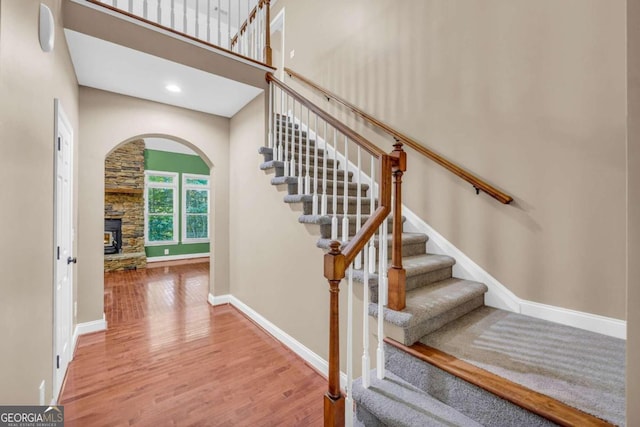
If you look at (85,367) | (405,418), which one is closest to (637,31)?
(405,418)

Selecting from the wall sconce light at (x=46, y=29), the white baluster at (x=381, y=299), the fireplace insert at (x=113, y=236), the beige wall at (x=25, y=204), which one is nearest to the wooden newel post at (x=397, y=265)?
the white baluster at (x=381, y=299)

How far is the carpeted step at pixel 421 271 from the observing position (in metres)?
1.88

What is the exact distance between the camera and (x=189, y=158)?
7648 mm

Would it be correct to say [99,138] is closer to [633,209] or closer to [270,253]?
[270,253]

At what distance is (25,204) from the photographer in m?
1.41

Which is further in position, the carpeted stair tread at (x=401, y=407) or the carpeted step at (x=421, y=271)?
the carpeted step at (x=421, y=271)

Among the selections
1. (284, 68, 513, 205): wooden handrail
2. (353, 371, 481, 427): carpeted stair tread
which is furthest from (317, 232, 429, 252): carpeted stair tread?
(353, 371, 481, 427): carpeted stair tread

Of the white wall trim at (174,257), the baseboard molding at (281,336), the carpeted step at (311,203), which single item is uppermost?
the carpeted step at (311,203)

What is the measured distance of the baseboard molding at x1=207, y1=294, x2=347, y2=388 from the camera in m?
2.36

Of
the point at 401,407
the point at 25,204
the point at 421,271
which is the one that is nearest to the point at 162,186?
the point at 25,204

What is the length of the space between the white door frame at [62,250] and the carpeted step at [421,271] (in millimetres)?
2124

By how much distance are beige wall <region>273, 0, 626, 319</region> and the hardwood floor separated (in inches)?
74.1

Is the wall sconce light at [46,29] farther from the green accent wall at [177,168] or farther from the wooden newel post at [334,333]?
the green accent wall at [177,168]

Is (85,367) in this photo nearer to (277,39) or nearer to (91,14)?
(91,14)
